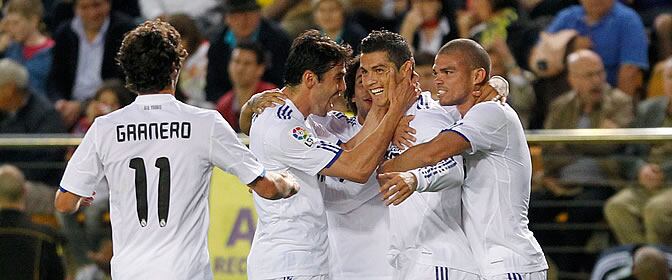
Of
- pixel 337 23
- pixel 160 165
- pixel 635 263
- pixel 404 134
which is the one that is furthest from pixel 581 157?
pixel 160 165

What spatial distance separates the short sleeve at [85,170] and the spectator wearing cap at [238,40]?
505 cm

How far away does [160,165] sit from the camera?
575cm

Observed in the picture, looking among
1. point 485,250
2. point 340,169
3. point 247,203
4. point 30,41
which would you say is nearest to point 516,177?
point 485,250

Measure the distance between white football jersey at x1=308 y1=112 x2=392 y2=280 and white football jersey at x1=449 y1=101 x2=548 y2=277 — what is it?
0.62 m

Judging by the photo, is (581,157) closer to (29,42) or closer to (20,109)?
(20,109)

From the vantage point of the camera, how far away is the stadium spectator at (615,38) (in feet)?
32.4

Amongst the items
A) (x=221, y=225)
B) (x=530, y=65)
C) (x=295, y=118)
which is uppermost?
(x=295, y=118)

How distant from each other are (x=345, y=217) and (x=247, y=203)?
2942mm

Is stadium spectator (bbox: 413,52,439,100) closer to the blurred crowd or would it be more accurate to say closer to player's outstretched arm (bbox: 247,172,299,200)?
the blurred crowd

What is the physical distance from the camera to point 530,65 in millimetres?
10406

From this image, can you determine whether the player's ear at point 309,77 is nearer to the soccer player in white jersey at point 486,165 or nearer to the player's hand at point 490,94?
Answer: the soccer player in white jersey at point 486,165

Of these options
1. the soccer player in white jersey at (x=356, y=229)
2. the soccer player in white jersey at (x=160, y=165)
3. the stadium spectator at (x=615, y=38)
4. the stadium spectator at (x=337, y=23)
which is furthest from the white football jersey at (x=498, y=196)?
the stadium spectator at (x=337, y=23)

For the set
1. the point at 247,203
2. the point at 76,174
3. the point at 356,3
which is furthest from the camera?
the point at 356,3

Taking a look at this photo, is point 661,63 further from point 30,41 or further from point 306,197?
point 30,41
